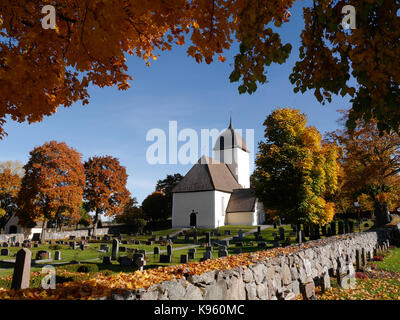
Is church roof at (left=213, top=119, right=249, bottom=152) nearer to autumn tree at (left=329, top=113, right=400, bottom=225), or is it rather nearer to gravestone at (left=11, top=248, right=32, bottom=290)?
autumn tree at (left=329, top=113, right=400, bottom=225)

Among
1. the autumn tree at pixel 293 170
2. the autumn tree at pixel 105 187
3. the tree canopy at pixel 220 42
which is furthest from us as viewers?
the autumn tree at pixel 105 187

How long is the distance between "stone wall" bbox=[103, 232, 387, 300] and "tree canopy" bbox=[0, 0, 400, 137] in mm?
3505

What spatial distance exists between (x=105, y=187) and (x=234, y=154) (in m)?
33.4

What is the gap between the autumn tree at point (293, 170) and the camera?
63.0 feet

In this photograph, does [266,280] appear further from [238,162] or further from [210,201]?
[238,162]

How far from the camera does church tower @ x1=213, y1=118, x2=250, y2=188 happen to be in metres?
64.9

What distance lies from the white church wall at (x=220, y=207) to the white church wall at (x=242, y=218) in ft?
3.92

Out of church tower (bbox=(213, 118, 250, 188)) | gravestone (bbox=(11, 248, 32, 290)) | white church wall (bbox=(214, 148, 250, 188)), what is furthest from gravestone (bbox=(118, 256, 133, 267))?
white church wall (bbox=(214, 148, 250, 188))

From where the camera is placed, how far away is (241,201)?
50031 mm

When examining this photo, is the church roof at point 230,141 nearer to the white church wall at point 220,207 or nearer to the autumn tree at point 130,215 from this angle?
the white church wall at point 220,207

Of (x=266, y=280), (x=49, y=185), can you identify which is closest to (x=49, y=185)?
(x=49, y=185)

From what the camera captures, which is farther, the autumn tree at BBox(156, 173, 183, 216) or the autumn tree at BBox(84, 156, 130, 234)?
the autumn tree at BBox(156, 173, 183, 216)

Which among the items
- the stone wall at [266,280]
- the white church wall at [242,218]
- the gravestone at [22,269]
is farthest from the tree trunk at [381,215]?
the gravestone at [22,269]

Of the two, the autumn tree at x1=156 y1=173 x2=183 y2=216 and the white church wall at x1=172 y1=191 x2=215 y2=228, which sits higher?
the autumn tree at x1=156 y1=173 x2=183 y2=216
